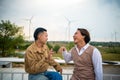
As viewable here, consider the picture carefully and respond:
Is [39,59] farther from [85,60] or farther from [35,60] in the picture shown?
[85,60]

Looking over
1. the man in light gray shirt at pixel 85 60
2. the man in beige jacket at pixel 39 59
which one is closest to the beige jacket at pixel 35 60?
the man in beige jacket at pixel 39 59

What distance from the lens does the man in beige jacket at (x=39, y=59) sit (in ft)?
4.79

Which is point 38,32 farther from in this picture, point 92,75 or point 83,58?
point 92,75

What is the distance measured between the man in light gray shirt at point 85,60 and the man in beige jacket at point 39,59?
184mm

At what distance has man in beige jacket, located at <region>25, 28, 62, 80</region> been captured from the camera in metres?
1.46

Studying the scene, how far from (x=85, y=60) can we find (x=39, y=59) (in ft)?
1.14

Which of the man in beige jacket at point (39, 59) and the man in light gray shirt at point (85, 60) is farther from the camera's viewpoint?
the man in light gray shirt at point (85, 60)

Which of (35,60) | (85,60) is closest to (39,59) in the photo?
(35,60)

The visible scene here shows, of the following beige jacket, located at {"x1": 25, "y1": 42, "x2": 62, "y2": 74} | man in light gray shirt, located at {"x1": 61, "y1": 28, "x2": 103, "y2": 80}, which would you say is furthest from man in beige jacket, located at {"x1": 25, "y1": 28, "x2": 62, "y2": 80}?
man in light gray shirt, located at {"x1": 61, "y1": 28, "x2": 103, "y2": 80}

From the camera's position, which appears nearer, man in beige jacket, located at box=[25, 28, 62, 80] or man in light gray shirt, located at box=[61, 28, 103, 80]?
man in beige jacket, located at box=[25, 28, 62, 80]

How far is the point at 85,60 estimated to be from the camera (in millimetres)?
1597

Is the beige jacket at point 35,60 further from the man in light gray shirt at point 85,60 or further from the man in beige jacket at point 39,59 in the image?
the man in light gray shirt at point 85,60

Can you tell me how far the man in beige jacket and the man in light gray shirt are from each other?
0.60 ft

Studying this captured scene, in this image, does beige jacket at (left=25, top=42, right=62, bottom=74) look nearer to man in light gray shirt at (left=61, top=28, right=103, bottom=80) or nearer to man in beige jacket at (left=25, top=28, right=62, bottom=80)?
man in beige jacket at (left=25, top=28, right=62, bottom=80)
